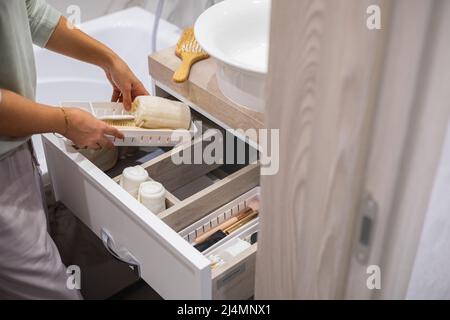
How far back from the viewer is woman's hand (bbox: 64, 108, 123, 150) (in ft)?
3.96

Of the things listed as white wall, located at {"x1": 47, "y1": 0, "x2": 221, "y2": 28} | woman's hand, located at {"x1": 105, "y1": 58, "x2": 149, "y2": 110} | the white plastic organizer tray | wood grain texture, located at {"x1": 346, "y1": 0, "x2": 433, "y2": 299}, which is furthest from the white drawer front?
white wall, located at {"x1": 47, "y1": 0, "x2": 221, "y2": 28}

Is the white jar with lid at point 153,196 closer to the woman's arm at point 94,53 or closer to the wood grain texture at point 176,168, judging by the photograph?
the wood grain texture at point 176,168

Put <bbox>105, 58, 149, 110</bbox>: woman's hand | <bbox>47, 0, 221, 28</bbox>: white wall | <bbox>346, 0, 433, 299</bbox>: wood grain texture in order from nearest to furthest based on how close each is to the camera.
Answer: <bbox>346, 0, 433, 299</bbox>: wood grain texture, <bbox>105, 58, 149, 110</bbox>: woman's hand, <bbox>47, 0, 221, 28</bbox>: white wall

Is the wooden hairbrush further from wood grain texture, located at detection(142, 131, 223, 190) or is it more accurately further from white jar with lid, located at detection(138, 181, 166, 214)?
white jar with lid, located at detection(138, 181, 166, 214)

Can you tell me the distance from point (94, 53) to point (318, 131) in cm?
102

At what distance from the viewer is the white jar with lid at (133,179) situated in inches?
49.7

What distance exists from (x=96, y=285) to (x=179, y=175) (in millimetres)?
547

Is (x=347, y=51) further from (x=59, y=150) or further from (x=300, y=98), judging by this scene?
(x=59, y=150)

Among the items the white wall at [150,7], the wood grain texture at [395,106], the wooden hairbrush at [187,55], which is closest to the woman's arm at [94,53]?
the wooden hairbrush at [187,55]

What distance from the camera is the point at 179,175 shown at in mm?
1422

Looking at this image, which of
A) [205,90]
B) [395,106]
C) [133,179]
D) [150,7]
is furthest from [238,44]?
[150,7]

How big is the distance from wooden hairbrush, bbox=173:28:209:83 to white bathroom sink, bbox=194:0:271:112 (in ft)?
0.37
